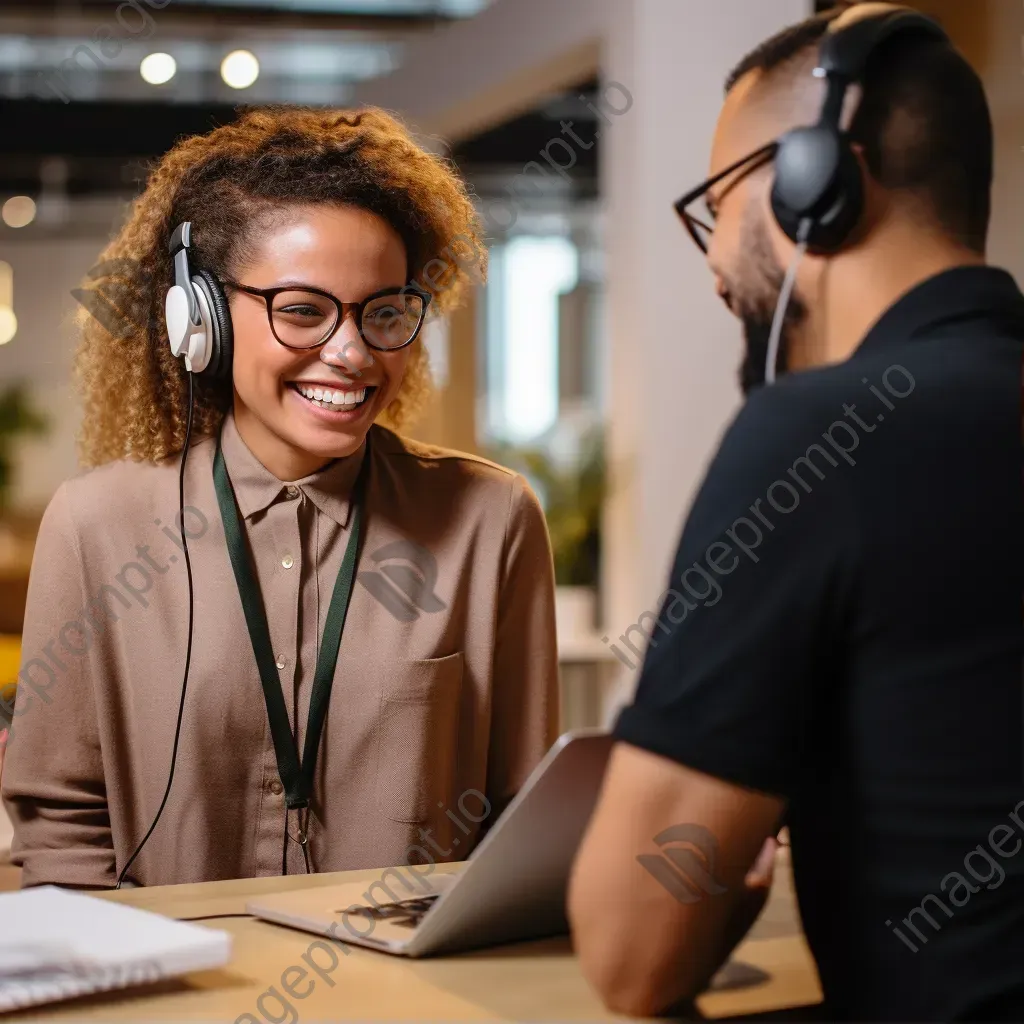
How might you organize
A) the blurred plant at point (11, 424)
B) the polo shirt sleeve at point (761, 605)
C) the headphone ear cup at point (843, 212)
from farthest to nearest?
1. the blurred plant at point (11, 424)
2. the headphone ear cup at point (843, 212)
3. the polo shirt sleeve at point (761, 605)

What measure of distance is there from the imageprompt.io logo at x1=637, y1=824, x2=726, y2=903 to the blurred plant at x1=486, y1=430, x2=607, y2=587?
10.2 ft

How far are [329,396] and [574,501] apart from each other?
239cm

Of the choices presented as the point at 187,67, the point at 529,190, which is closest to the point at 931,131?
the point at 187,67

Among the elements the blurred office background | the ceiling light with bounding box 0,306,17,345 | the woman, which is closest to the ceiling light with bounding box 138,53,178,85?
the blurred office background

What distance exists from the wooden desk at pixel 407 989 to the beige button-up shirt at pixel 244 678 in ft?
1.92

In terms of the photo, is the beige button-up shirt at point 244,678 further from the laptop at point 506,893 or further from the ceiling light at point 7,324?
the ceiling light at point 7,324

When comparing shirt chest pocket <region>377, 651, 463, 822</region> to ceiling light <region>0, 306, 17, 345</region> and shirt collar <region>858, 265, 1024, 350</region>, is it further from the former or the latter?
Result: ceiling light <region>0, 306, 17, 345</region>

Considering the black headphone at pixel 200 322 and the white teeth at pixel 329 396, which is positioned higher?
the black headphone at pixel 200 322

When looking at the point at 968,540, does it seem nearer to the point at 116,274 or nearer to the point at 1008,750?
the point at 1008,750

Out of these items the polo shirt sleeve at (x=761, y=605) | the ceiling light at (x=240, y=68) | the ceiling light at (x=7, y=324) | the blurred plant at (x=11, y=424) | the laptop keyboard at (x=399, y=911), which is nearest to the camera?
the polo shirt sleeve at (x=761, y=605)

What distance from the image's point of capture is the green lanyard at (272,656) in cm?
159

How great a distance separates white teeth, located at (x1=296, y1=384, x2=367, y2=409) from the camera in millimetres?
1624

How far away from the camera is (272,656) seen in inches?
63.2

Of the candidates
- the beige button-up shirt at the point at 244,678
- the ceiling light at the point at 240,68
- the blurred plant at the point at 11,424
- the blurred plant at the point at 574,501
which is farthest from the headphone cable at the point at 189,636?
the blurred plant at the point at 11,424
